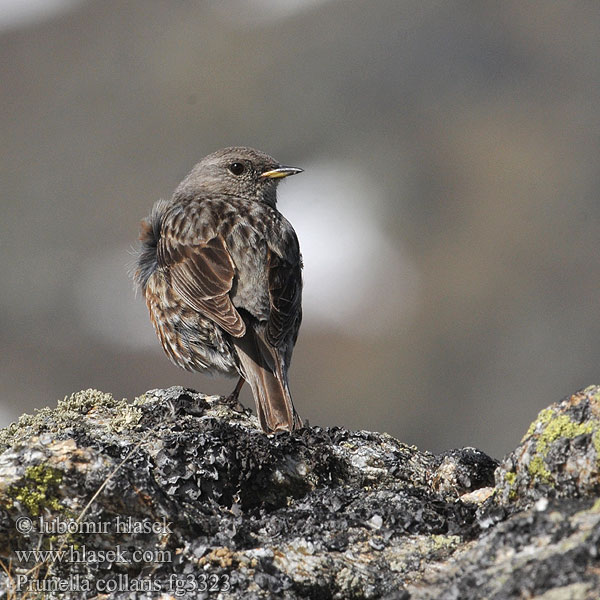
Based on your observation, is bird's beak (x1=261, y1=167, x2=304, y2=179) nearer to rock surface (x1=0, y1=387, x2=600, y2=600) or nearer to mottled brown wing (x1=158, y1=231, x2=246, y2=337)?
mottled brown wing (x1=158, y1=231, x2=246, y2=337)

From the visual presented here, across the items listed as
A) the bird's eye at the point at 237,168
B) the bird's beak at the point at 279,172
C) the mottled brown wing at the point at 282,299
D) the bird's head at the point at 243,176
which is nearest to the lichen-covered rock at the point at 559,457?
the mottled brown wing at the point at 282,299

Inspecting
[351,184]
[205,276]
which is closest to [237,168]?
[205,276]

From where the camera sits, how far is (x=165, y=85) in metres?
38.0

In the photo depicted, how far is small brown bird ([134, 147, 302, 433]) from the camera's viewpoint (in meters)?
6.89

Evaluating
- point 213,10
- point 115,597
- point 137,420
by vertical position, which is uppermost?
point 213,10

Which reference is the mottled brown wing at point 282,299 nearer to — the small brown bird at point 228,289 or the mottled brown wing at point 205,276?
the small brown bird at point 228,289

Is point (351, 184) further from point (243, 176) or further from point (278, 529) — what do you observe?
point (278, 529)

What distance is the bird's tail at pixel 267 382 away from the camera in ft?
20.3

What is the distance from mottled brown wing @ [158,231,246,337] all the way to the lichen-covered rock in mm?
3287

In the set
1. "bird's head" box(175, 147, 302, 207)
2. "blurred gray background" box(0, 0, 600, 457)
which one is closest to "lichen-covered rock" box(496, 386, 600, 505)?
"bird's head" box(175, 147, 302, 207)

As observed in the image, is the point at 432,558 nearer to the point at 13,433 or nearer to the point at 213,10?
the point at 13,433

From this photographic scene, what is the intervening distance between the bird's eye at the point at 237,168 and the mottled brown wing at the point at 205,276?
1.38 metres

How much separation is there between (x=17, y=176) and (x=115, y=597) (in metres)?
33.1

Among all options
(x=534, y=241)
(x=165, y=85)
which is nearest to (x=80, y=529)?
(x=534, y=241)
